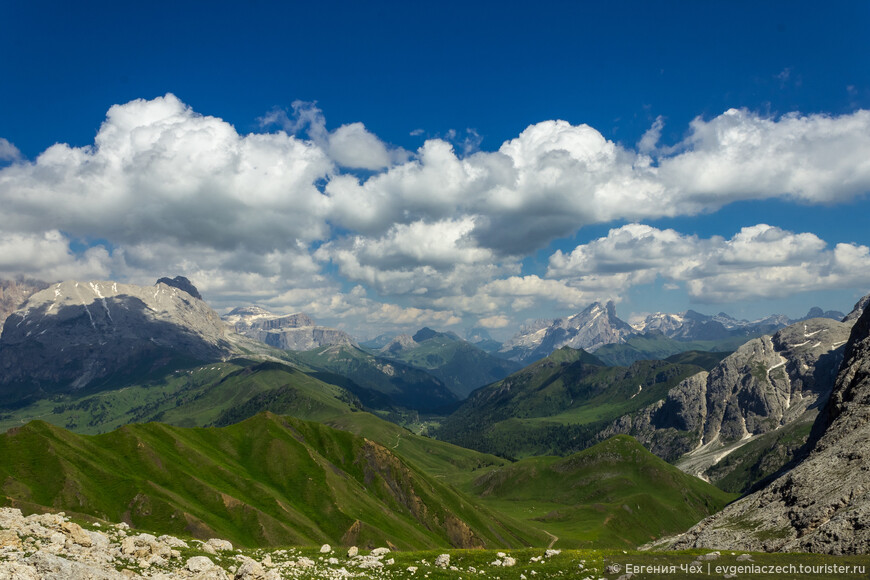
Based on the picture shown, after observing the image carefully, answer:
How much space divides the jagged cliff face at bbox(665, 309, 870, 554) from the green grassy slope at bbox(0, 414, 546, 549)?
9602cm

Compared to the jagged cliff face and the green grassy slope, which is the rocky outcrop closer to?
the jagged cliff face

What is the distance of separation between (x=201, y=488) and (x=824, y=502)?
153304 millimetres

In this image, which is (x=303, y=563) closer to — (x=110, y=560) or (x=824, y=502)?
(x=110, y=560)

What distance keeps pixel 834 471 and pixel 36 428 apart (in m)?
198

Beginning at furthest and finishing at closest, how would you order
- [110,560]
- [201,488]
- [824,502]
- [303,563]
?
[201,488] < [824,502] < [303,563] < [110,560]

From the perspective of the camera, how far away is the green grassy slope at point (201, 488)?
122m

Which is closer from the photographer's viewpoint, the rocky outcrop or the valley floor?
the rocky outcrop

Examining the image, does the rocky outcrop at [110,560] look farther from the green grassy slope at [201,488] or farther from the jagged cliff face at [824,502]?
the green grassy slope at [201,488]

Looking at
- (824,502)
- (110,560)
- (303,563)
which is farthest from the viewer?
(824,502)

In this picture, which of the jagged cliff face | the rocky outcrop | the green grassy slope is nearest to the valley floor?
the rocky outcrop

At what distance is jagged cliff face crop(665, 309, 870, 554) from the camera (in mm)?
71375

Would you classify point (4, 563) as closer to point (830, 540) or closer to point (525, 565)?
point (525, 565)

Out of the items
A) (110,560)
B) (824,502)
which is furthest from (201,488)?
(824,502)

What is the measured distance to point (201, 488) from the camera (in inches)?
5679
